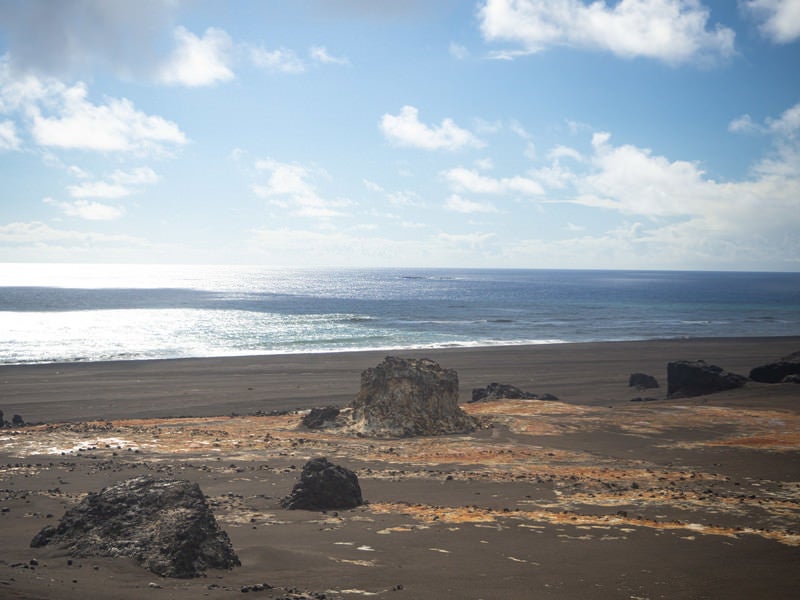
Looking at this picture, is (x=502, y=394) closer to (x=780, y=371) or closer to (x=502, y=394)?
(x=502, y=394)

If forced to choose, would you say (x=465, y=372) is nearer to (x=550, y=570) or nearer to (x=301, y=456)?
(x=301, y=456)

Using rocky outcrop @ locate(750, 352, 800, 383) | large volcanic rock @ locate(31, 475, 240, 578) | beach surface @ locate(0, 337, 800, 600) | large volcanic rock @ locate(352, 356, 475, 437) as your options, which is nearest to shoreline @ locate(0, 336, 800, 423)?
beach surface @ locate(0, 337, 800, 600)

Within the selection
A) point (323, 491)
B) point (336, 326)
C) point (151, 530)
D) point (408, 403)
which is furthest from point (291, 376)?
point (336, 326)

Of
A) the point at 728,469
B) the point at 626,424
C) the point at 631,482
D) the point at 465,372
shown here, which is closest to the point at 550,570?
the point at 631,482

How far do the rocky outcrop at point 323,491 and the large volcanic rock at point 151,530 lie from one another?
3.29 m

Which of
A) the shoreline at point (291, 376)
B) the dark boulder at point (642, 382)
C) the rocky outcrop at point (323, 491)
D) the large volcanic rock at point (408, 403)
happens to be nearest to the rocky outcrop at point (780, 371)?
the dark boulder at point (642, 382)

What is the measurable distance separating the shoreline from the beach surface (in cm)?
130

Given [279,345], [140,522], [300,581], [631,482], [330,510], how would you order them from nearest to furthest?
1. [300,581]
2. [140,522]
3. [330,510]
4. [631,482]
5. [279,345]

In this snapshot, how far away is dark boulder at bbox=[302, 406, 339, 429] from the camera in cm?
2138

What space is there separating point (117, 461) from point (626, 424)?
1522 cm

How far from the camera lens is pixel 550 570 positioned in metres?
8.09

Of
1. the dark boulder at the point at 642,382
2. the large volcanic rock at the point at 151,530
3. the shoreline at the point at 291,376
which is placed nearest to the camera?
the large volcanic rock at the point at 151,530

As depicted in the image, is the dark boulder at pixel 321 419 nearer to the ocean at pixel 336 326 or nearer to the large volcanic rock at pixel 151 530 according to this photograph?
the large volcanic rock at pixel 151 530

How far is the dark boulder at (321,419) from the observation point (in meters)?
21.4
